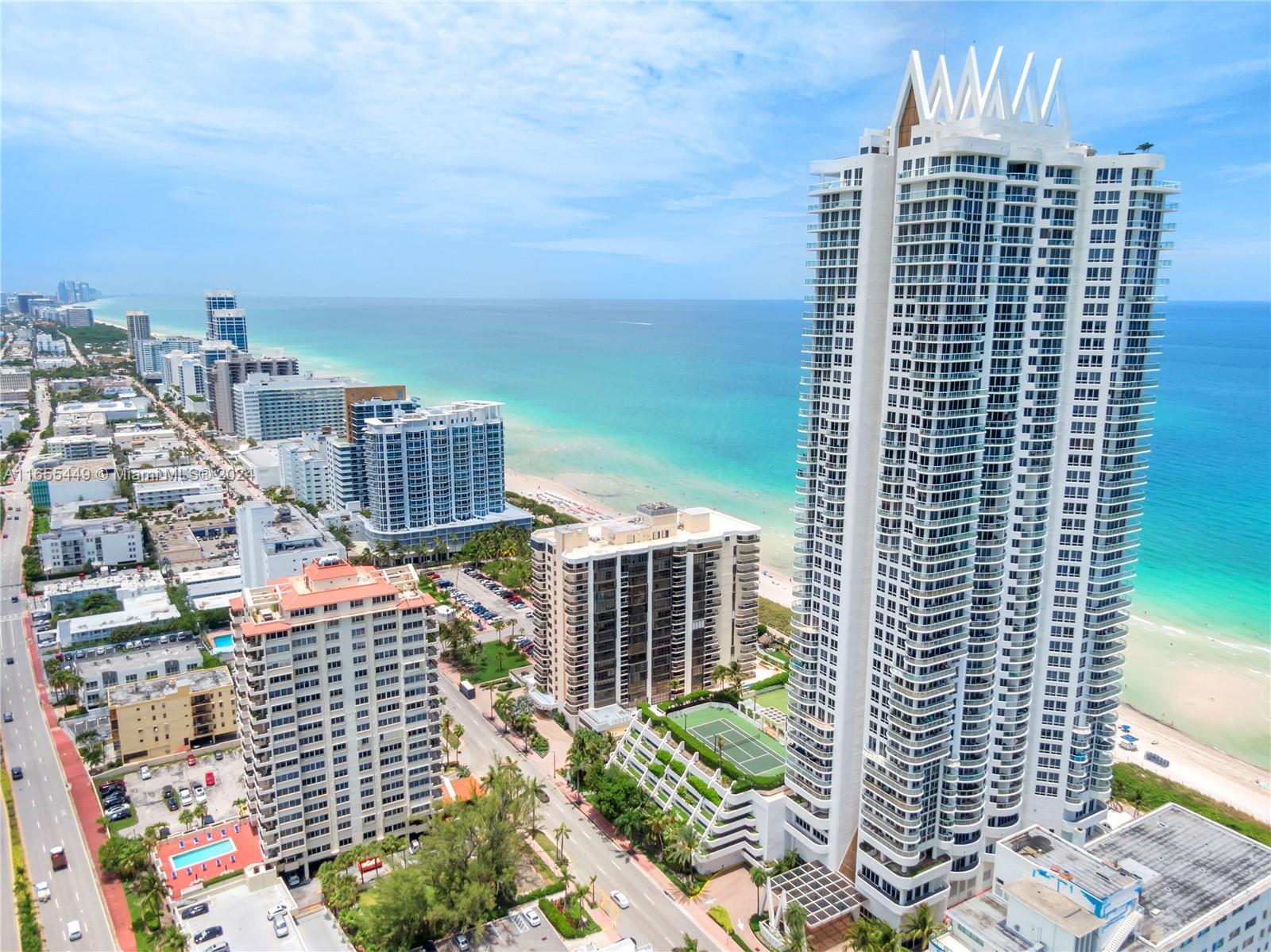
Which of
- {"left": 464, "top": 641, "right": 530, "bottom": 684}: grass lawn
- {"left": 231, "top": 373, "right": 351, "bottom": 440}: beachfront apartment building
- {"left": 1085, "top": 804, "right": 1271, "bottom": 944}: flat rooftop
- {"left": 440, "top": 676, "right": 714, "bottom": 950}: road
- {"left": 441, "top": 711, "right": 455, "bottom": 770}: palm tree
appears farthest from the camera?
{"left": 231, "top": 373, "right": 351, "bottom": 440}: beachfront apartment building

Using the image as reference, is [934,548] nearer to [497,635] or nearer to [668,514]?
[668,514]

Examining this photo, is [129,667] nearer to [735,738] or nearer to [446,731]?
[446,731]

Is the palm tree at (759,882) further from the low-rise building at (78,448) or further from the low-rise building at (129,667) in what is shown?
the low-rise building at (78,448)

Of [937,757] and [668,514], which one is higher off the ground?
[668,514]

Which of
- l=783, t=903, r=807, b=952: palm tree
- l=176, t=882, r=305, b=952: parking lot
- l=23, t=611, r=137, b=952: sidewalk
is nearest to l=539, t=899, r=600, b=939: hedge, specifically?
l=783, t=903, r=807, b=952: palm tree

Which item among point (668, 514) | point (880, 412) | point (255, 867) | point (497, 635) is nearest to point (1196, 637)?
point (668, 514)

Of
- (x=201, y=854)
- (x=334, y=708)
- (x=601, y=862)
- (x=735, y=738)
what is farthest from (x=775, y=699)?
(x=201, y=854)

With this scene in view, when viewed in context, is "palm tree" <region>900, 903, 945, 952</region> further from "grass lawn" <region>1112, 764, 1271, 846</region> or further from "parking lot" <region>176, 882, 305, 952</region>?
"parking lot" <region>176, 882, 305, 952</region>
